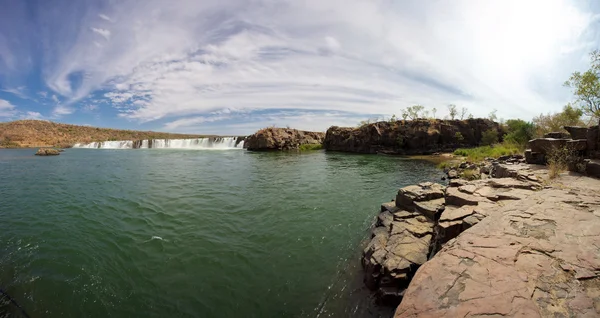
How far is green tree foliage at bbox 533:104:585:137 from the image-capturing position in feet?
65.6

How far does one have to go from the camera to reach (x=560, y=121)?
837 inches

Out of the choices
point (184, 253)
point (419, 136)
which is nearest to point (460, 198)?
point (184, 253)

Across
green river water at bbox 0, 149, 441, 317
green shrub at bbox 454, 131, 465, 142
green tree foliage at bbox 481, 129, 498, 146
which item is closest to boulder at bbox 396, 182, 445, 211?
green river water at bbox 0, 149, 441, 317

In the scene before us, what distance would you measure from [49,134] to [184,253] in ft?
383

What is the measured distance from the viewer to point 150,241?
699cm

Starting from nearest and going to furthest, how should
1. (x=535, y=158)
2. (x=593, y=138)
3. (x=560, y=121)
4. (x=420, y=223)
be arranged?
(x=420, y=223) → (x=593, y=138) → (x=535, y=158) → (x=560, y=121)

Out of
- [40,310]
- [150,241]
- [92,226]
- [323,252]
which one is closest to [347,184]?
[323,252]

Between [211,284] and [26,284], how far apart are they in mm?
3620

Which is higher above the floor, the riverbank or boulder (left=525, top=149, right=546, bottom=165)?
boulder (left=525, top=149, right=546, bottom=165)

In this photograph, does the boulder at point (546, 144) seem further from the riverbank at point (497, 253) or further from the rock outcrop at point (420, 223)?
the riverbank at point (497, 253)

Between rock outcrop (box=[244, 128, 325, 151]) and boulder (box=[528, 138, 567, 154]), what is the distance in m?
44.6

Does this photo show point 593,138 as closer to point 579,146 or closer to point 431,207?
point 579,146

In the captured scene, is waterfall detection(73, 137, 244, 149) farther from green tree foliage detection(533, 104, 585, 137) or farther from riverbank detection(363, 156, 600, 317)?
riverbank detection(363, 156, 600, 317)

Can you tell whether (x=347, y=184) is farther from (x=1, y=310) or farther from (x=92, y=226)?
(x=1, y=310)
